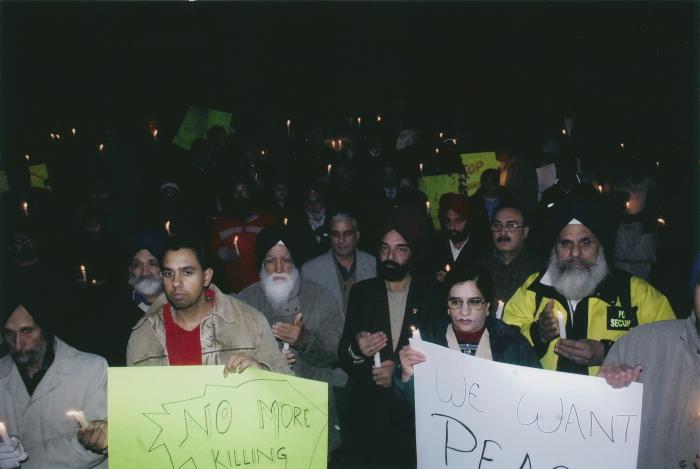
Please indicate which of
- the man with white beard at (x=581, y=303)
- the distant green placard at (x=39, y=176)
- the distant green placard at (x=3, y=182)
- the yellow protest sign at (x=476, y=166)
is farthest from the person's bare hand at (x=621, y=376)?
the distant green placard at (x=39, y=176)

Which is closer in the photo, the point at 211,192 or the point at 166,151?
the point at 211,192

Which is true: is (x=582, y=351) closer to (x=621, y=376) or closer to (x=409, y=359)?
(x=621, y=376)

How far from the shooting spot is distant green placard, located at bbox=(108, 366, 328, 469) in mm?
2926

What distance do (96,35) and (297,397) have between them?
35.1ft

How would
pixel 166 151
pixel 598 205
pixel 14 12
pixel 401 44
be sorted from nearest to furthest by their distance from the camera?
pixel 598 205, pixel 166 151, pixel 14 12, pixel 401 44

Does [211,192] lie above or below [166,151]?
below

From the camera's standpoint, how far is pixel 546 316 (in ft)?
11.7

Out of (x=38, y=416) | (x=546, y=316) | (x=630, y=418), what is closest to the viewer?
(x=630, y=418)

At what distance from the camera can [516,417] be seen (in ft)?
9.51

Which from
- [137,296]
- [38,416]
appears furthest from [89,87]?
[38,416]

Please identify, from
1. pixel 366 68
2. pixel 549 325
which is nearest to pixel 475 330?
pixel 549 325

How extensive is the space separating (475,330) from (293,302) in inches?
54.5

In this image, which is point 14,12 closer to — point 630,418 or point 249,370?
point 249,370

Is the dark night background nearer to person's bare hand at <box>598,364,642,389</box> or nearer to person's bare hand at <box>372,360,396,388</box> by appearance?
person's bare hand at <box>372,360,396,388</box>
